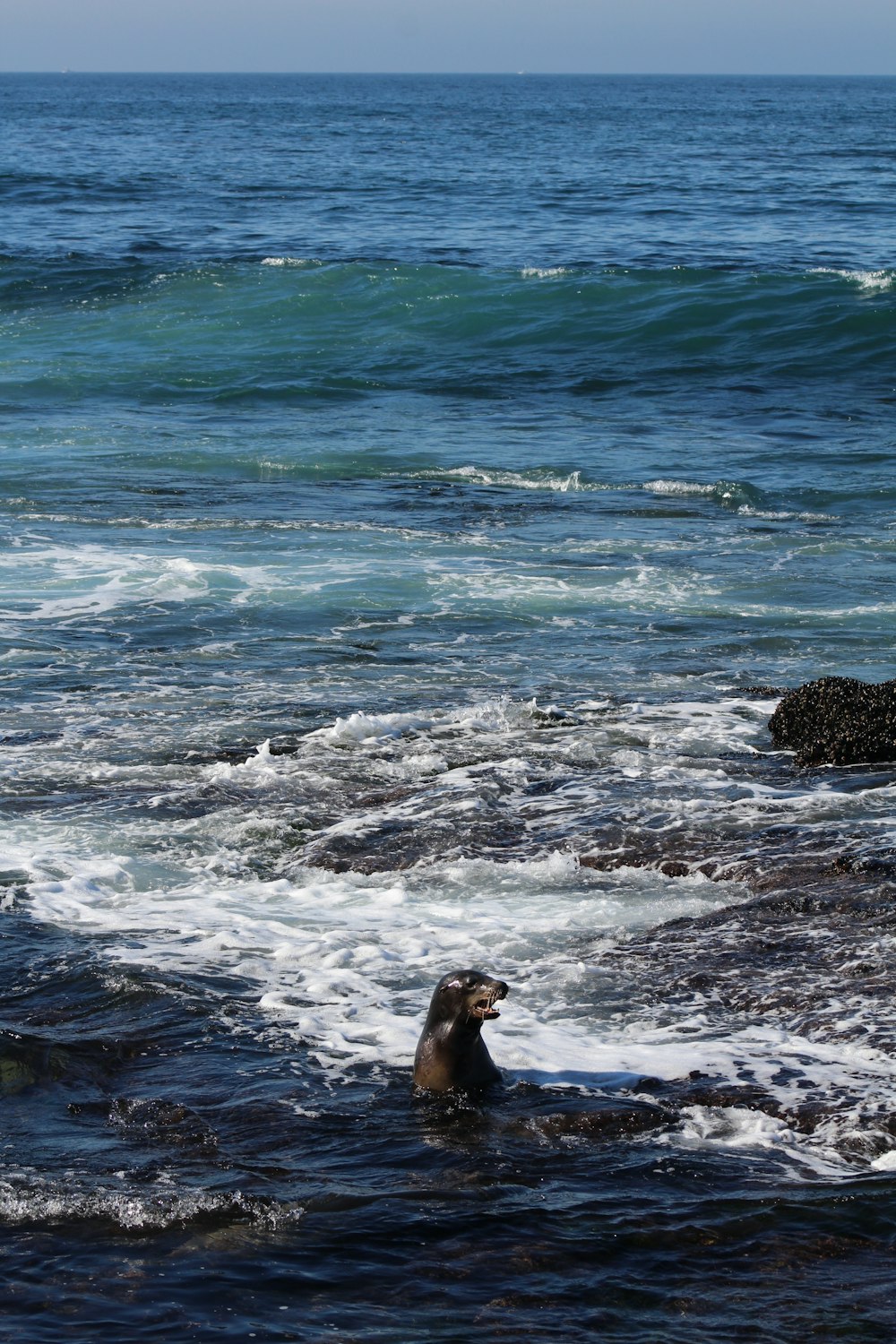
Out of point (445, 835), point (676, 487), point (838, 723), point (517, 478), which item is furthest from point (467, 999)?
point (517, 478)

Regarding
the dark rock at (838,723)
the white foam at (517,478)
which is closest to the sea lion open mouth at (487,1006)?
the dark rock at (838,723)

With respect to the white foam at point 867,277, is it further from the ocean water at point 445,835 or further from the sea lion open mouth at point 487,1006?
the sea lion open mouth at point 487,1006

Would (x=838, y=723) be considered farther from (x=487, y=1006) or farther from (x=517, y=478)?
(x=517, y=478)

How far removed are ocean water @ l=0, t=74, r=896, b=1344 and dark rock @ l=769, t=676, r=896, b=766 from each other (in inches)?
8.2

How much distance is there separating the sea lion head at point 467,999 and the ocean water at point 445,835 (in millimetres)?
355

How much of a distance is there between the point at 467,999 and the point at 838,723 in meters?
4.89

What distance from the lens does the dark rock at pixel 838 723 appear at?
10.2 m

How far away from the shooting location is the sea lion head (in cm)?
621

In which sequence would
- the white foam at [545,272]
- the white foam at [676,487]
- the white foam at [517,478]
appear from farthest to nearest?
the white foam at [545,272] < the white foam at [517,478] < the white foam at [676,487]

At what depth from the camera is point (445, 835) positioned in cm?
919

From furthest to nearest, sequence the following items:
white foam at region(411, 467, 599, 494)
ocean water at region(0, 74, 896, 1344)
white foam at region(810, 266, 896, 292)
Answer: white foam at region(810, 266, 896, 292)
white foam at region(411, 467, 599, 494)
ocean water at region(0, 74, 896, 1344)

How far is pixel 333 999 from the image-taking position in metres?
7.23

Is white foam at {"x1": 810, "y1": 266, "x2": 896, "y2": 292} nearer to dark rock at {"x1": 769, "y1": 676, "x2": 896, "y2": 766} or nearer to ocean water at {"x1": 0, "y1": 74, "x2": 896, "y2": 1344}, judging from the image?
ocean water at {"x1": 0, "y1": 74, "x2": 896, "y2": 1344}

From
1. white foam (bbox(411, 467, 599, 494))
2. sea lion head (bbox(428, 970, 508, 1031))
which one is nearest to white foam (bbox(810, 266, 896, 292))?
white foam (bbox(411, 467, 599, 494))
